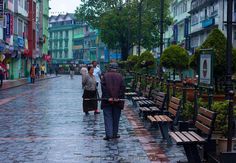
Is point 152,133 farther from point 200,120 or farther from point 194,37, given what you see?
point 194,37

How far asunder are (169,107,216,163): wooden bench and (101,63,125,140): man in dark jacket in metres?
3.25

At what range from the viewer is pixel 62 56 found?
147 meters

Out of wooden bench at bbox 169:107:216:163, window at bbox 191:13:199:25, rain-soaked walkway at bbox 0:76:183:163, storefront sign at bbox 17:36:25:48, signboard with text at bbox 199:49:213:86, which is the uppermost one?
window at bbox 191:13:199:25

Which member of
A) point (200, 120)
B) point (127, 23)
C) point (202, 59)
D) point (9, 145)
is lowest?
point (9, 145)

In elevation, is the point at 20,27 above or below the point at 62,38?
below

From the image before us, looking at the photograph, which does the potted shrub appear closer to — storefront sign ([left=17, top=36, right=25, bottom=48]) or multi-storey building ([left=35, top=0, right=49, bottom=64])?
storefront sign ([left=17, top=36, right=25, bottom=48])

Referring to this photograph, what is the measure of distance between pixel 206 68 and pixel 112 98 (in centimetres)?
208

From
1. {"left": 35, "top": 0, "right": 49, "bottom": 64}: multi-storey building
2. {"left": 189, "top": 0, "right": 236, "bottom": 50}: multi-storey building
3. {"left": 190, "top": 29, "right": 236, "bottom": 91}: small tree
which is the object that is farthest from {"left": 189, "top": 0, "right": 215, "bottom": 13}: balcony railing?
{"left": 190, "top": 29, "right": 236, "bottom": 91}: small tree

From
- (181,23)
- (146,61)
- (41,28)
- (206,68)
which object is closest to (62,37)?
(41,28)

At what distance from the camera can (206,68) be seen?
11.3 metres

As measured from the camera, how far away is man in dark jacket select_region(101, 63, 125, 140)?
12.0 metres

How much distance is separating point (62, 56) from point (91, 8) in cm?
8788

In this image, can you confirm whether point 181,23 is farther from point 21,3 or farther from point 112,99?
point 112,99

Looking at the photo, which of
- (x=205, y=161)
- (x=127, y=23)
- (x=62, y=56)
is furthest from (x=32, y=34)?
(x=62, y=56)
